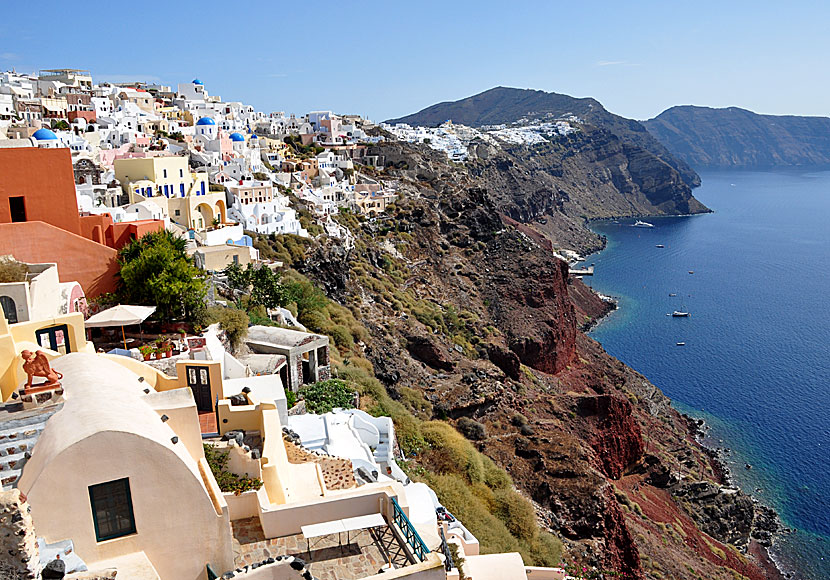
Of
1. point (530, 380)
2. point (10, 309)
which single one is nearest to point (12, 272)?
point (10, 309)

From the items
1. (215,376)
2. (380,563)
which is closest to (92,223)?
(215,376)

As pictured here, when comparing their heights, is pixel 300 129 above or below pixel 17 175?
above

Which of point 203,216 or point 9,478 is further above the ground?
point 203,216

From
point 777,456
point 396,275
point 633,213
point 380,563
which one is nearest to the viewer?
point 380,563

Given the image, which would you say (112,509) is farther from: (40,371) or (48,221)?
(48,221)

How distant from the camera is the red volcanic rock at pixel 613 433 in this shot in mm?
39031

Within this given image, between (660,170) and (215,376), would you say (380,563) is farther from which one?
(660,170)

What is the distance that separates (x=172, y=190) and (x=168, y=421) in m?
32.9

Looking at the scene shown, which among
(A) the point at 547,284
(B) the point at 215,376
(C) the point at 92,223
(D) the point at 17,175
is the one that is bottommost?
(A) the point at 547,284

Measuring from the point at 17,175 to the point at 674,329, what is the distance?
73141mm

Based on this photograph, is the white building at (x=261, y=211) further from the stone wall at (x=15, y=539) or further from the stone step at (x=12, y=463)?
the stone wall at (x=15, y=539)

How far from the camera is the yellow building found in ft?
119

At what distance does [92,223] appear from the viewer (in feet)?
67.5

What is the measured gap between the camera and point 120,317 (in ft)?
54.1
